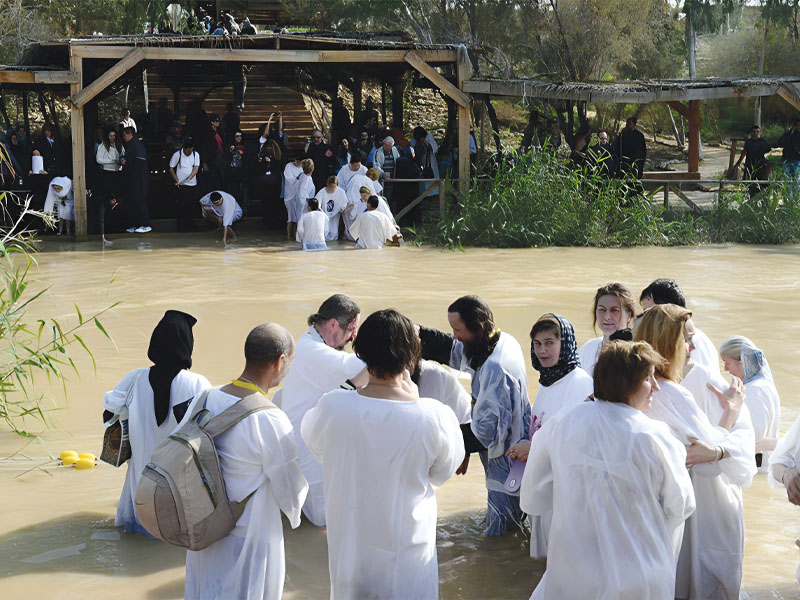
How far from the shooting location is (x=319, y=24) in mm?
27281

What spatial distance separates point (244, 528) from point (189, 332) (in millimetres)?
1313

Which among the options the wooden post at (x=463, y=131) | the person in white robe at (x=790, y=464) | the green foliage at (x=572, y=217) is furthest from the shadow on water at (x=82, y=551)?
the wooden post at (x=463, y=131)

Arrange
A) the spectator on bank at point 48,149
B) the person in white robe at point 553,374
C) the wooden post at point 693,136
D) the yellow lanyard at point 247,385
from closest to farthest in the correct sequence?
the yellow lanyard at point 247,385 < the person in white robe at point 553,374 < the spectator on bank at point 48,149 < the wooden post at point 693,136

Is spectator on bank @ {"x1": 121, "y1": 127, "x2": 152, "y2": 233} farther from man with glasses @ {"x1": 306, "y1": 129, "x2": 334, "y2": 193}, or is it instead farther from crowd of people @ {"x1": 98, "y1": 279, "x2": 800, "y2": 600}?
crowd of people @ {"x1": 98, "y1": 279, "x2": 800, "y2": 600}

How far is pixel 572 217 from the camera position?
15.8m

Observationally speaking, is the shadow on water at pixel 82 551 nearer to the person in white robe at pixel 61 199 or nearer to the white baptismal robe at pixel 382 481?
the white baptismal robe at pixel 382 481

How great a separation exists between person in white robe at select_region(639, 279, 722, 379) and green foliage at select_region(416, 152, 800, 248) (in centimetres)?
1048

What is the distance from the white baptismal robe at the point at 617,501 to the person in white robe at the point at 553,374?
1.02 metres

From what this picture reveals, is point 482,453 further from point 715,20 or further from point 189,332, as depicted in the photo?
point 715,20

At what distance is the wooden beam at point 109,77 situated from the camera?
51.3ft

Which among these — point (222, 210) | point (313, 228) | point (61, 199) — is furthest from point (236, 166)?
point (313, 228)

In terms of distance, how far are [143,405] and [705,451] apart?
2525 millimetres

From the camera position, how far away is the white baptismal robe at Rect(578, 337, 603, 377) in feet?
17.2

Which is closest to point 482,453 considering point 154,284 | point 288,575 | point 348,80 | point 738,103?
point 288,575
